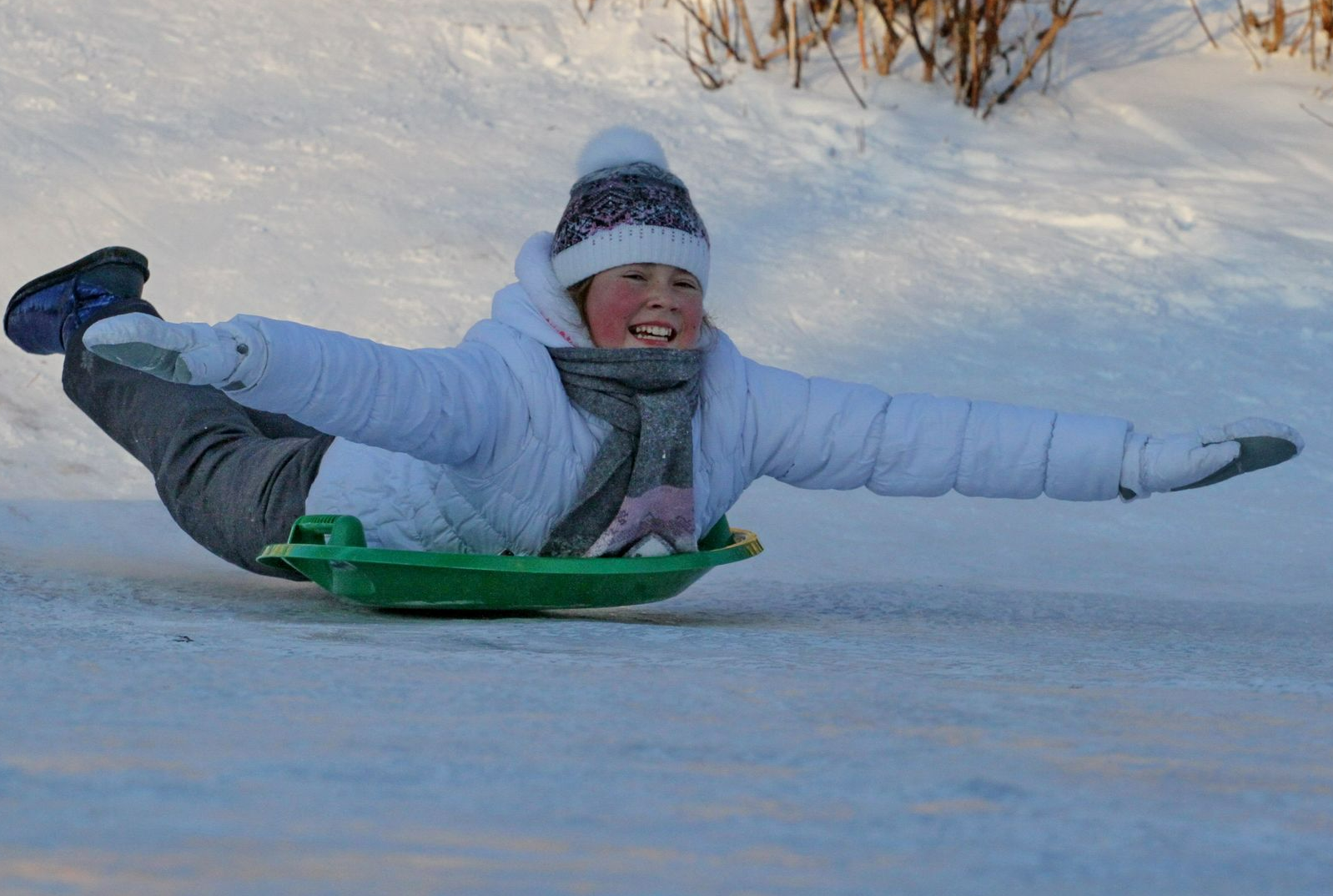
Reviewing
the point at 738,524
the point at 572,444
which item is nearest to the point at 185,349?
the point at 572,444

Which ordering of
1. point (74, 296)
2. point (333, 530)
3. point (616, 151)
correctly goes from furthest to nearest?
1. point (74, 296)
2. point (616, 151)
3. point (333, 530)

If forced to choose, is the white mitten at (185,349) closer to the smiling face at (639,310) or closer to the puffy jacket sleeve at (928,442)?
the smiling face at (639,310)

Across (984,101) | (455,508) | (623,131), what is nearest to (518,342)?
→ (455,508)

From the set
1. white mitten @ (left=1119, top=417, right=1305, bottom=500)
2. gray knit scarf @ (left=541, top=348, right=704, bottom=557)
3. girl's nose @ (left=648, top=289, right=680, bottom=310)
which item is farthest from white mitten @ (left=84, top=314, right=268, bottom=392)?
white mitten @ (left=1119, top=417, right=1305, bottom=500)

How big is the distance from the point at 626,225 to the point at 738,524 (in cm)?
86

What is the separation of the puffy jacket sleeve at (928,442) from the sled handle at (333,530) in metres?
0.48

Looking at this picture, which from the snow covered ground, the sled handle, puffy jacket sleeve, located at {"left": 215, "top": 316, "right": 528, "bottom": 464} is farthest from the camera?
the sled handle

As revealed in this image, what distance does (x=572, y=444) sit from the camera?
1865 mm

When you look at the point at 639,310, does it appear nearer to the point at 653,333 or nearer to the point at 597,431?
the point at 653,333

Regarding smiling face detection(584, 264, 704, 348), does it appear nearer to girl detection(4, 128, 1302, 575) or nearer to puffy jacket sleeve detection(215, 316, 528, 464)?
girl detection(4, 128, 1302, 575)

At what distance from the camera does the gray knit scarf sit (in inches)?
72.4

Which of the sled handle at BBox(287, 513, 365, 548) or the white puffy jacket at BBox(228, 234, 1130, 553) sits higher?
the white puffy jacket at BBox(228, 234, 1130, 553)

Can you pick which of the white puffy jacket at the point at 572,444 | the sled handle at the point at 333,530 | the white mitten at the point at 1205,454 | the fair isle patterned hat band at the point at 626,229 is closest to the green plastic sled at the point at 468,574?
the sled handle at the point at 333,530

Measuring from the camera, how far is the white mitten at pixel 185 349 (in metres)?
1.50
